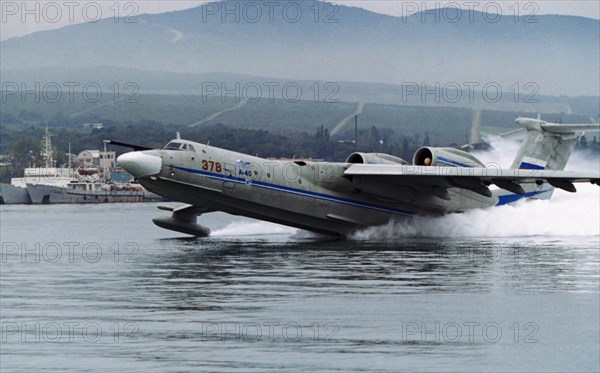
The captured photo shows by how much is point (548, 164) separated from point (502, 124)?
59886 mm

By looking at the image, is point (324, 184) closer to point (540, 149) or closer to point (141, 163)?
point (141, 163)

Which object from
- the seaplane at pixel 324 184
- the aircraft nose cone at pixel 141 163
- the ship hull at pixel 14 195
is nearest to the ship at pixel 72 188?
the ship hull at pixel 14 195

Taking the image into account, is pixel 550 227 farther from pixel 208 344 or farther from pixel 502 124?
pixel 502 124

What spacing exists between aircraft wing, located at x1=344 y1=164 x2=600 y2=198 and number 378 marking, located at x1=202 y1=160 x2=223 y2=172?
459 centimetres

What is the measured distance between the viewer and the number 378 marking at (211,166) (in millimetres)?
35719

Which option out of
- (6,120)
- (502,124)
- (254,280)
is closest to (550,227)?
(254,280)

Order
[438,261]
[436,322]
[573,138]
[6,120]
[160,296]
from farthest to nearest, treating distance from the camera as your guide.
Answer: [6,120] < [573,138] < [438,261] < [160,296] < [436,322]

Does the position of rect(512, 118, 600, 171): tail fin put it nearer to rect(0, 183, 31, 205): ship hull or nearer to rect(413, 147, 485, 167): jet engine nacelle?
rect(413, 147, 485, 167): jet engine nacelle

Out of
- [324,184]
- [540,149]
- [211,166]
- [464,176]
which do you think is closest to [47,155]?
[540,149]

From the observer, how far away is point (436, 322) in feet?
66.9

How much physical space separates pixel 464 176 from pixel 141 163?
9870mm

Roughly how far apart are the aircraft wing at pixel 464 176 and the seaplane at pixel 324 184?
0.10 ft

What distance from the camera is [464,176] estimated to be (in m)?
37.7

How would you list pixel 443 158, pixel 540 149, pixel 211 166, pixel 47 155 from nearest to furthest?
pixel 211 166 → pixel 443 158 → pixel 540 149 → pixel 47 155
